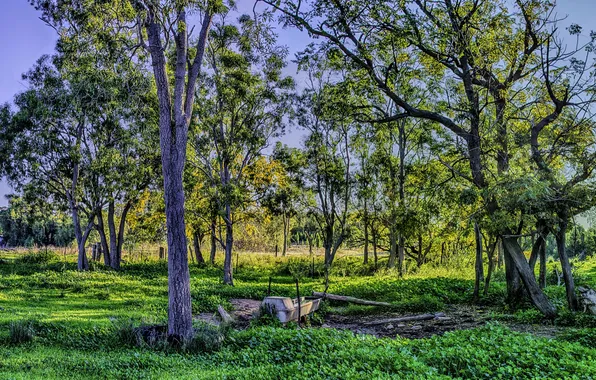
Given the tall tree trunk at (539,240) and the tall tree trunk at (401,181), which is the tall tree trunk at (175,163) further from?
the tall tree trunk at (401,181)

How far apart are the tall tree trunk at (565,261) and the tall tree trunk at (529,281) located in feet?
2.29

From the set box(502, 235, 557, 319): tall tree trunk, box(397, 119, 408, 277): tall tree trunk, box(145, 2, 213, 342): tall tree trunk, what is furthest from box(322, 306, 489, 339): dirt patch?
box(397, 119, 408, 277): tall tree trunk

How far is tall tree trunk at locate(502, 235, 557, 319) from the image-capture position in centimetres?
1163

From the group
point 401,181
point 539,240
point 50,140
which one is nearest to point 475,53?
point 539,240

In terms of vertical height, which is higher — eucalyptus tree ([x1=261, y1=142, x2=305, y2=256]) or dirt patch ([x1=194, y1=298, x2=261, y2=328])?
eucalyptus tree ([x1=261, y1=142, x2=305, y2=256])

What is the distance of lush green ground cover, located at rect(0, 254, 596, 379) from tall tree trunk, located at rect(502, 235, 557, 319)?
0.33m

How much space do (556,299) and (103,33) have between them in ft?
47.6

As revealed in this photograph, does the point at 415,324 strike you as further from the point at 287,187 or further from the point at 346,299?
the point at 287,187

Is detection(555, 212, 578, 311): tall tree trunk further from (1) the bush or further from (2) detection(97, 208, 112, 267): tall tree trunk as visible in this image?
(2) detection(97, 208, 112, 267): tall tree trunk

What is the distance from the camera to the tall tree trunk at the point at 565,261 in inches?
460

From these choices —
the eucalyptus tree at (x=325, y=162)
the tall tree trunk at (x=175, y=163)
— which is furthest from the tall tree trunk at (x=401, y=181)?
the tall tree trunk at (x=175, y=163)

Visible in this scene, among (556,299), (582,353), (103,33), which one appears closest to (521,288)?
(556,299)

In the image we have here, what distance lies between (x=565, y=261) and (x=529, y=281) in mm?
1021

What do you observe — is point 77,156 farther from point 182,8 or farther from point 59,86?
point 182,8
